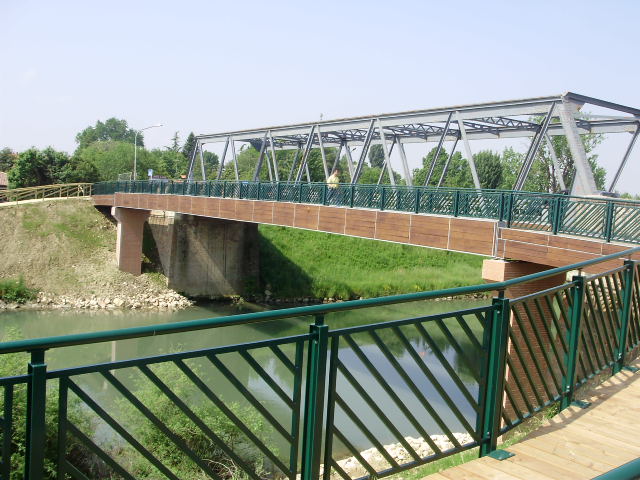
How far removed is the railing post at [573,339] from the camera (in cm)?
498

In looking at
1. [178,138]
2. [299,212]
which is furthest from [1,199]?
[178,138]

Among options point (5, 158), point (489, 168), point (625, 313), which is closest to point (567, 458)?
point (625, 313)

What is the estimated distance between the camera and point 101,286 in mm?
33000

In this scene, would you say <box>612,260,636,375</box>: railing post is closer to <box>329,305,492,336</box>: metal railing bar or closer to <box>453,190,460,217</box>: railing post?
<box>329,305,492,336</box>: metal railing bar

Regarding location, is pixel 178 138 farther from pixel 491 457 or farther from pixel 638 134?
pixel 491 457

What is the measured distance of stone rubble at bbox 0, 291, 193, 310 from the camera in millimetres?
30391

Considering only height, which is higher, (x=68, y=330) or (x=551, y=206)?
(x=551, y=206)

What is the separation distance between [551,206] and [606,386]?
7513mm

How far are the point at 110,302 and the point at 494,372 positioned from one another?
3017cm

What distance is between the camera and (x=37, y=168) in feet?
178

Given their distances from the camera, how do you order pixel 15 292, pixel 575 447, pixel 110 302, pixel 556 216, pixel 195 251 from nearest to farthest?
pixel 575 447 → pixel 556 216 → pixel 15 292 → pixel 110 302 → pixel 195 251

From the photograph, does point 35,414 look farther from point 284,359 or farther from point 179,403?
point 284,359

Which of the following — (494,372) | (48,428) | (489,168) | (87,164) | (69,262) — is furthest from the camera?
(87,164)

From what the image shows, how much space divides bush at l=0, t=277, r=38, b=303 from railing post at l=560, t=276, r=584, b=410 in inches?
1189
